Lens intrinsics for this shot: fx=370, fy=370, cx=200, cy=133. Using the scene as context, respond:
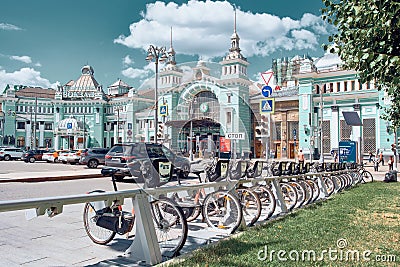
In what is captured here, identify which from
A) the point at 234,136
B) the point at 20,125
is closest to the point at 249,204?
the point at 234,136

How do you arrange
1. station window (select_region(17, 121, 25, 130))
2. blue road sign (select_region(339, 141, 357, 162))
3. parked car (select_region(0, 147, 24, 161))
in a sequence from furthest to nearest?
station window (select_region(17, 121, 25, 130))
parked car (select_region(0, 147, 24, 161))
blue road sign (select_region(339, 141, 357, 162))

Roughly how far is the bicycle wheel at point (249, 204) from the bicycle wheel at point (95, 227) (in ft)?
8.83

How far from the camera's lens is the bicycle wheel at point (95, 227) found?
214 inches

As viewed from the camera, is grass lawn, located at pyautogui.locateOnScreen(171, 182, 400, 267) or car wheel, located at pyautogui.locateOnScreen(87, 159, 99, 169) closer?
grass lawn, located at pyautogui.locateOnScreen(171, 182, 400, 267)

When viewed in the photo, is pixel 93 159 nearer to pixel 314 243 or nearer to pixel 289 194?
pixel 289 194

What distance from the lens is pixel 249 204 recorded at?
7270 millimetres

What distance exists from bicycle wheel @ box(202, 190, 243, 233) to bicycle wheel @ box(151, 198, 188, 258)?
123cm

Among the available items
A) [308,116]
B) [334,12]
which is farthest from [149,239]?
[308,116]

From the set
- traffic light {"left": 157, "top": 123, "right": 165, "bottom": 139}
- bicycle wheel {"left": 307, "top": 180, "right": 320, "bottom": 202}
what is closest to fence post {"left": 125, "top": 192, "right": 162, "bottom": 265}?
traffic light {"left": 157, "top": 123, "right": 165, "bottom": 139}

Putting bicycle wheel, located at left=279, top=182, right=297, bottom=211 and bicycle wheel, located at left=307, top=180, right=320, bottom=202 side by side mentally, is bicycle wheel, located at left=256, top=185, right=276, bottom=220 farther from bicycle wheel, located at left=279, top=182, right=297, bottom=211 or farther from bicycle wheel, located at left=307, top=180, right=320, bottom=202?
bicycle wheel, located at left=307, top=180, right=320, bottom=202

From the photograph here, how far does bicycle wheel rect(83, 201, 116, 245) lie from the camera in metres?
5.44

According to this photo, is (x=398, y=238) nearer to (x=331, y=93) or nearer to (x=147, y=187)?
(x=147, y=187)

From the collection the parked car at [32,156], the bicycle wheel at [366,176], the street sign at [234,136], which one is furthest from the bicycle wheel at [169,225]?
the parked car at [32,156]

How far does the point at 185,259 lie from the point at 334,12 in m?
5.33
